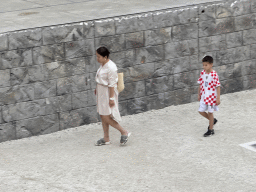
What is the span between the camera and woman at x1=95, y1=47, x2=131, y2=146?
21.9ft

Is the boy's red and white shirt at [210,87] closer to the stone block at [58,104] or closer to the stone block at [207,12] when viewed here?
the stone block at [207,12]

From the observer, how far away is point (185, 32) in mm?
8633

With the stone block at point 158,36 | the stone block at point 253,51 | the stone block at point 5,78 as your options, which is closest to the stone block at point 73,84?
the stone block at point 5,78

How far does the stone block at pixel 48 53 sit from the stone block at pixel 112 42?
2.16 feet

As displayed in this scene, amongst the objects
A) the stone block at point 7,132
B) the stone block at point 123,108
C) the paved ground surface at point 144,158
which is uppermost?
the stone block at point 123,108

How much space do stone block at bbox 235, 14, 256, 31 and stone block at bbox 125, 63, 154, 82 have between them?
1.99m

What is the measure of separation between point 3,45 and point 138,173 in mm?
2814

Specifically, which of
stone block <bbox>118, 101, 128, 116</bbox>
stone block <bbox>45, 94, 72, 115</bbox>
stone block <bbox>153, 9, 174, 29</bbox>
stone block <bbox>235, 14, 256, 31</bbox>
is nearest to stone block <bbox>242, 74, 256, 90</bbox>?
stone block <bbox>235, 14, 256, 31</bbox>

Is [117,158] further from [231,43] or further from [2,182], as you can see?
[231,43]

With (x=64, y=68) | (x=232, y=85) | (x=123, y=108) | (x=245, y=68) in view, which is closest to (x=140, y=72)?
(x=123, y=108)

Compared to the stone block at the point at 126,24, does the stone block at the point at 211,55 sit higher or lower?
lower

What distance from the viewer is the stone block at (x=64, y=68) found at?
24.6 ft

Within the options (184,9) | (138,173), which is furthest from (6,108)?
(184,9)

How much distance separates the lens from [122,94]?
27.2ft
